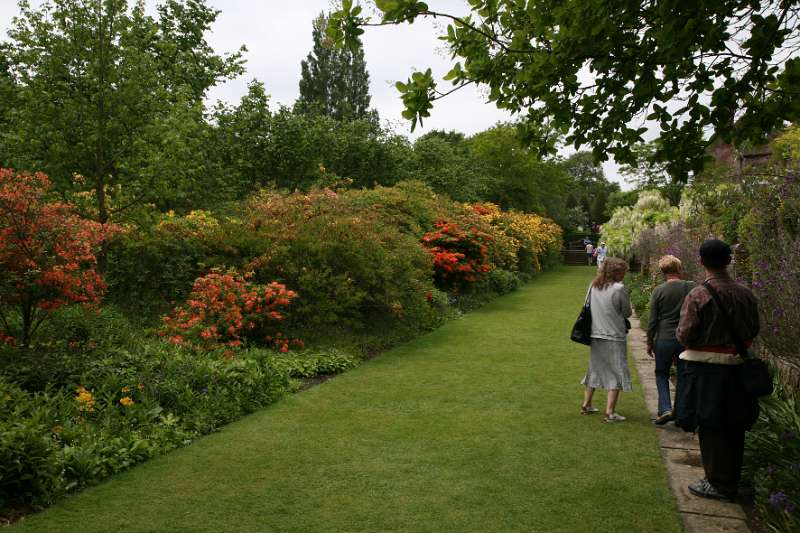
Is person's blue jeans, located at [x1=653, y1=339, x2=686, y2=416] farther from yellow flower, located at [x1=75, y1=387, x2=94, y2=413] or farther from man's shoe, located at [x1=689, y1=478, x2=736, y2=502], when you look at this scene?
yellow flower, located at [x1=75, y1=387, x2=94, y2=413]

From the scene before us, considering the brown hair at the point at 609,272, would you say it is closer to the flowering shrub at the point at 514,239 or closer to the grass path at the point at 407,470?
the grass path at the point at 407,470

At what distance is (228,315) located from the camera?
32.3 ft

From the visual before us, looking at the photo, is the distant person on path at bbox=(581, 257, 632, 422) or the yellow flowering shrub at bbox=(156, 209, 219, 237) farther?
the yellow flowering shrub at bbox=(156, 209, 219, 237)

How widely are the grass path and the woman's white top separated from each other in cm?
101

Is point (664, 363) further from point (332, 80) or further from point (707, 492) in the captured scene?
point (332, 80)

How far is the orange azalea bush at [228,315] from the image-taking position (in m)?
9.52

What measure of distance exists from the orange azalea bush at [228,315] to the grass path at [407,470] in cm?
179

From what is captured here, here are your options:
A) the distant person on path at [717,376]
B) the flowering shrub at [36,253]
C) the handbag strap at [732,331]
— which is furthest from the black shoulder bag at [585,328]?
the flowering shrub at [36,253]

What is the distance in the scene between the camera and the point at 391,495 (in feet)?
17.1

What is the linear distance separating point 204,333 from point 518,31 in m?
6.13

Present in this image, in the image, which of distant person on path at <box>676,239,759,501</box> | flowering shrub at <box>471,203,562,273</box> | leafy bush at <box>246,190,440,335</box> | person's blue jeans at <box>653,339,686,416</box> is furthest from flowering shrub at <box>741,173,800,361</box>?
flowering shrub at <box>471,203,562,273</box>

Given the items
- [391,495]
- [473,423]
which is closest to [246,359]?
[473,423]

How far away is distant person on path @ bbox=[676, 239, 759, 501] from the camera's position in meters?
4.88

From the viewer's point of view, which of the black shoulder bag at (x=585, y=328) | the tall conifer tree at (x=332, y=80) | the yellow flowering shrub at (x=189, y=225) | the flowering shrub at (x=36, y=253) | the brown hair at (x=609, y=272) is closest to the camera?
the flowering shrub at (x=36, y=253)
